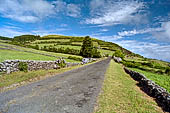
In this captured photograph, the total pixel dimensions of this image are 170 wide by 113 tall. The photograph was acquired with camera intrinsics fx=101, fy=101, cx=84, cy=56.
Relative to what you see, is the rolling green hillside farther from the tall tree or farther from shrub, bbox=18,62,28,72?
shrub, bbox=18,62,28,72

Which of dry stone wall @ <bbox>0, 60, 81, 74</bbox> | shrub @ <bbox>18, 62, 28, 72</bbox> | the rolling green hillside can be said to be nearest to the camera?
dry stone wall @ <bbox>0, 60, 81, 74</bbox>

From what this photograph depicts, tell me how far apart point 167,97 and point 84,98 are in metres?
5.49

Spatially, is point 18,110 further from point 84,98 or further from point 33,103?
point 84,98

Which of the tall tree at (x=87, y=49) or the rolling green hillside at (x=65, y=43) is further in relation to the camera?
the rolling green hillside at (x=65, y=43)

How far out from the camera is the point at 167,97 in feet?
21.9

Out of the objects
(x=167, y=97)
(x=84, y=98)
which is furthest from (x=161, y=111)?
(x=84, y=98)

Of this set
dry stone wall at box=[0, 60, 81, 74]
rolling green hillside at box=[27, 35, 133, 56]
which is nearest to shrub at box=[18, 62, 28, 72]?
dry stone wall at box=[0, 60, 81, 74]

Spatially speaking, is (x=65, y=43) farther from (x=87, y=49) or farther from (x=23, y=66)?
(x=23, y=66)

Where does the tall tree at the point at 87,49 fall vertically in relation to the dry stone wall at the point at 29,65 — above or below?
above

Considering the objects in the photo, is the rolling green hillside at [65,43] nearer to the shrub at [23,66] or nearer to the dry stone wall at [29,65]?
the dry stone wall at [29,65]

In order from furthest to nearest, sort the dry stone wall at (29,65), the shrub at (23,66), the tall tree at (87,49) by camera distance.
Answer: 1. the tall tree at (87,49)
2. the shrub at (23,66)
3. the dry stone wall at (29,65)

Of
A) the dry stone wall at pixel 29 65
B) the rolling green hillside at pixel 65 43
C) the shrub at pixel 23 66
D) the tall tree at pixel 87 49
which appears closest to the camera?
the dry stone wall at pixel 29 65

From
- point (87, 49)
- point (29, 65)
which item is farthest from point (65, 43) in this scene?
point (29, 65)

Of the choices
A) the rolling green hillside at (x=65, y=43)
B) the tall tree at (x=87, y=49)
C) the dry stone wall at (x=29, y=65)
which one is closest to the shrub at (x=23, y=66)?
the dry stone wall at (x=29, y=65)
